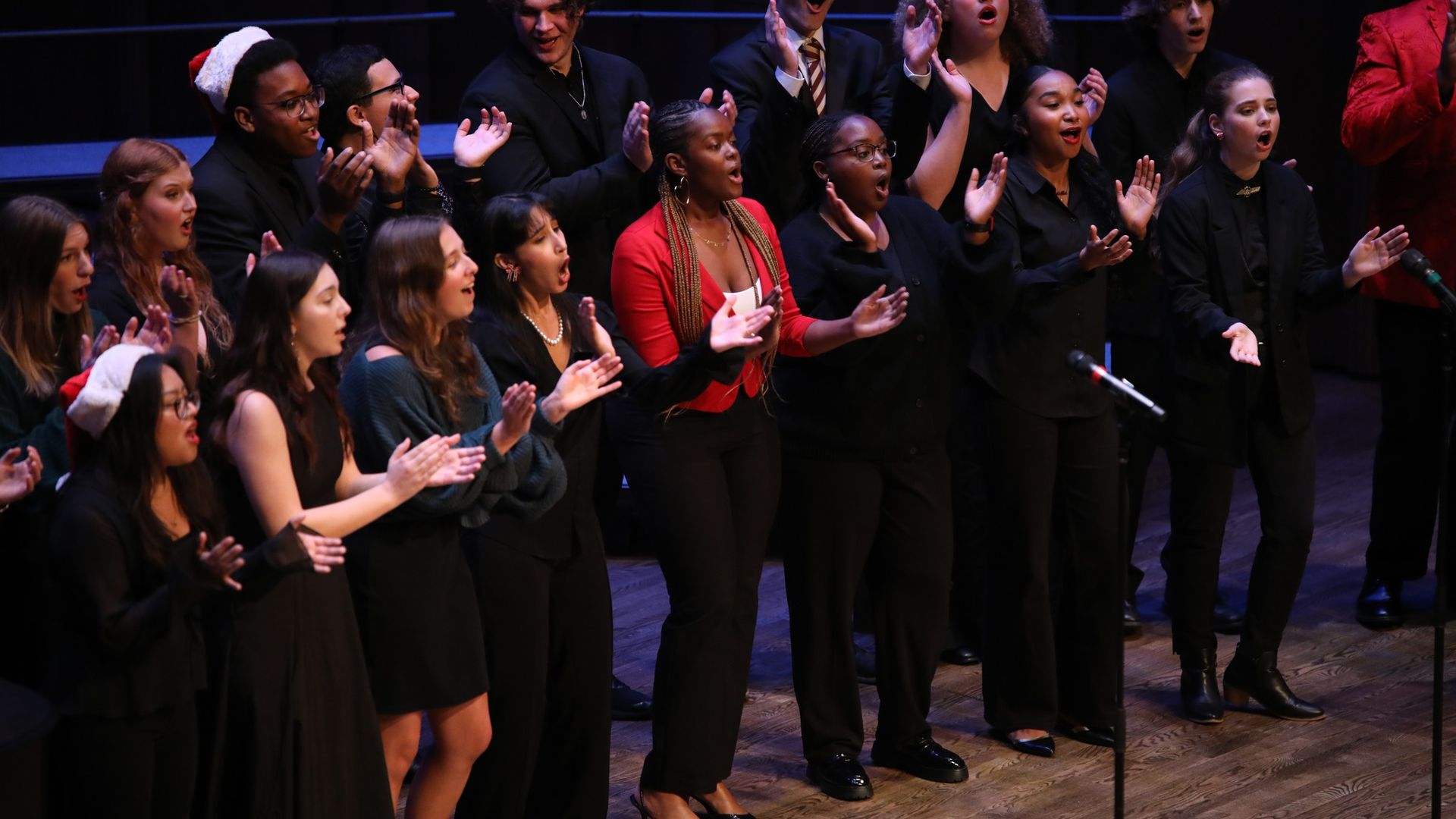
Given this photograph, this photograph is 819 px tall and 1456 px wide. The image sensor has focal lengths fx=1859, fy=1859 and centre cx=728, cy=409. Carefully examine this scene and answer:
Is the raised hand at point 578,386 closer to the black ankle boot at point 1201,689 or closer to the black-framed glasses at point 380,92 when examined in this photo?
the black-framed glasses at point 380,92

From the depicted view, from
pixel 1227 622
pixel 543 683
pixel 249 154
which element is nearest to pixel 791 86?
pixel 249 154

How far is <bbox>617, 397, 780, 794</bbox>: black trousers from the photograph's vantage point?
386 cm

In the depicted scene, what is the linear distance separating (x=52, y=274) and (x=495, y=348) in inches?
32.6

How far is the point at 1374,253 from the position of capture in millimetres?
4500

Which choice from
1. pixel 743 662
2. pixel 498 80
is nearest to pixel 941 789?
pixel 743 662

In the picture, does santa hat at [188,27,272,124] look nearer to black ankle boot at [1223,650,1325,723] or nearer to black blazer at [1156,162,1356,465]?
black blazer at [1156,162,1356,465]

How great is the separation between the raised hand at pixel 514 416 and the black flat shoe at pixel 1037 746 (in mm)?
1727

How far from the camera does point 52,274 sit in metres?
3.44

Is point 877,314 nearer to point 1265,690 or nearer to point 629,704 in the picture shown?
point 629,704

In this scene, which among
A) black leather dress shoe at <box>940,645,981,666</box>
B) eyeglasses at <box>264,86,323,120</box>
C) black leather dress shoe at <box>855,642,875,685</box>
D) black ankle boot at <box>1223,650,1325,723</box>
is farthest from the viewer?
black leather dress shoe at <box>940,645,981,666</box>

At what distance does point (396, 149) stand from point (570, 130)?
66cm

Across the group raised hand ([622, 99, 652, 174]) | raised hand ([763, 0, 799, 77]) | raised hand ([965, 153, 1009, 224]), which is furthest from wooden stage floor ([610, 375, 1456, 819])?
raised hand ([763, 0, 799, 77])

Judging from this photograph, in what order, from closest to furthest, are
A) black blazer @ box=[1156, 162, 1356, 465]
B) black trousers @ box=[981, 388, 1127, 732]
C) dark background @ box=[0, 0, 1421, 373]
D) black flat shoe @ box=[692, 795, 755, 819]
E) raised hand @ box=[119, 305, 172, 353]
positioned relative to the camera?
1. raised hand @ box=[119, 305, 172, 353]
2. black flat shoe @ box=[692, 795, 755, 819]
3. black trousers @ box=[981, 388, 1127, 732]
4. black blazer @ box=[1156, 162, 1356, 465]
5. dark background @ box=[0, 0, 1421, 373]

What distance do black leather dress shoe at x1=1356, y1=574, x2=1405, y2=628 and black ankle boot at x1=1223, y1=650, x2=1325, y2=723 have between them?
0.70m
